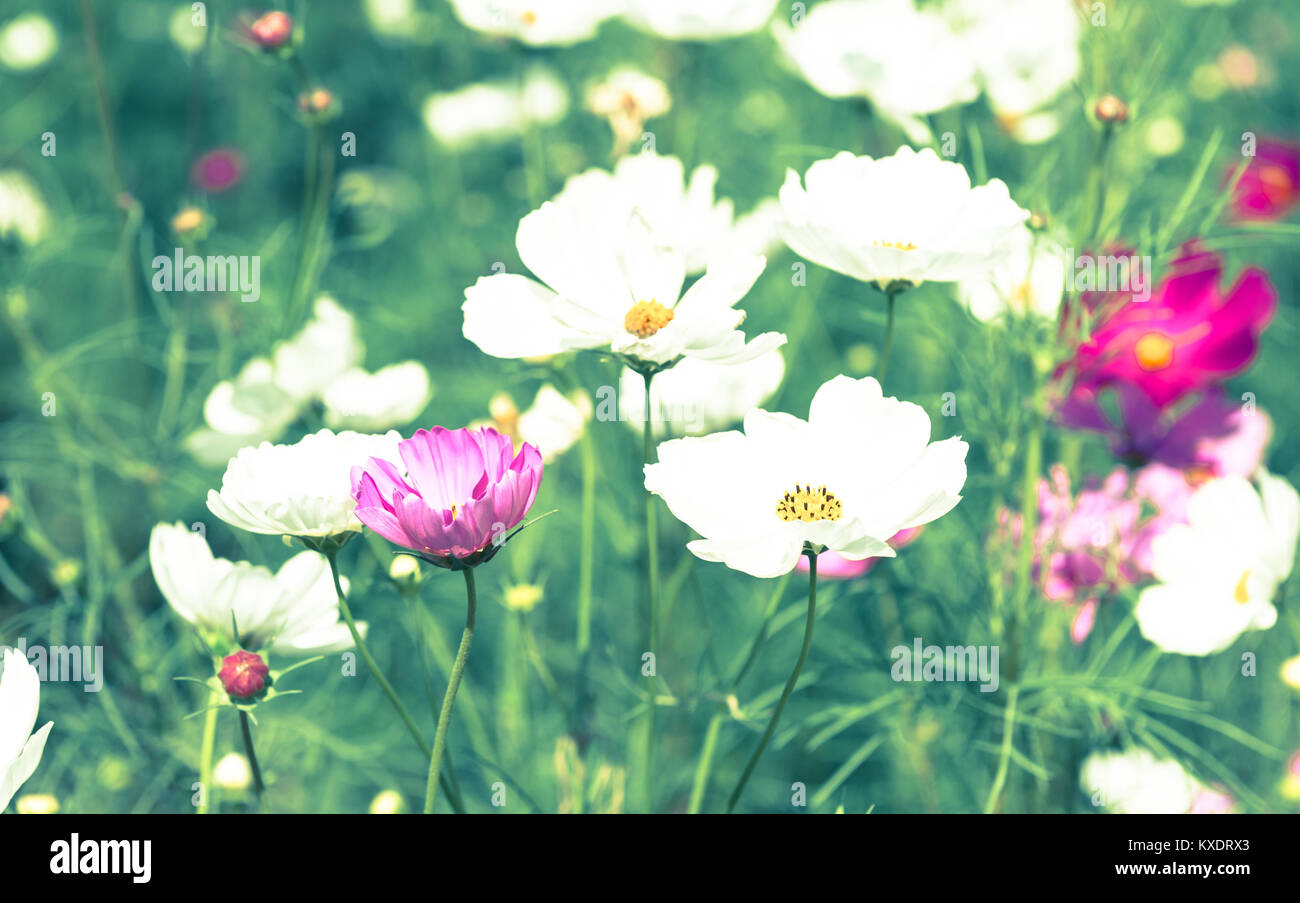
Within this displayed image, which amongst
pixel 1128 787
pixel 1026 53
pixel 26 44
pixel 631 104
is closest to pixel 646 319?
pixel 631 104

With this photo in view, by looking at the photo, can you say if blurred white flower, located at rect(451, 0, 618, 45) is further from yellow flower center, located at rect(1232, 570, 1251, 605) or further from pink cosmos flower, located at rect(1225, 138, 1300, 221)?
pink cosmos flower, located at rect(1225, 138, 1300, 221)

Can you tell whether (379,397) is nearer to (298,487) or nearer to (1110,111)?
A: (298,487)

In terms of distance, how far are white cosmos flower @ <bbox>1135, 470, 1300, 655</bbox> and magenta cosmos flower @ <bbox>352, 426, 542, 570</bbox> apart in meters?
0.36

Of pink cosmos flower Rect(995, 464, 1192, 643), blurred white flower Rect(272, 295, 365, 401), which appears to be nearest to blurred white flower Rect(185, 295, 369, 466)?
blurred white flower Rect(272, 295, 365, 401)

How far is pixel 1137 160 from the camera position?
3.81 ft

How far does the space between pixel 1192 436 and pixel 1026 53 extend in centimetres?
42

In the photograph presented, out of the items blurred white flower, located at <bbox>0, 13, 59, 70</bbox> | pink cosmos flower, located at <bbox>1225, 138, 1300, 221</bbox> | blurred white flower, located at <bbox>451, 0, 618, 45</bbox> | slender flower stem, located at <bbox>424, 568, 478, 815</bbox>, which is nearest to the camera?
slender flower stem, located at <bbox>424, 568, 478, 815</bbox>

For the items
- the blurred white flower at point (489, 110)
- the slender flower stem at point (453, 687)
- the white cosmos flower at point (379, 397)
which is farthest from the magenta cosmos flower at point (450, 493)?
the blurred white flower at point (489, 110)

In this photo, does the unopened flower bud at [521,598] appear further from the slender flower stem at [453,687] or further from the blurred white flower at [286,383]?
the slender flower stem at [453,687]

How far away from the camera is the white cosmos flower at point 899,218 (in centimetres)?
53

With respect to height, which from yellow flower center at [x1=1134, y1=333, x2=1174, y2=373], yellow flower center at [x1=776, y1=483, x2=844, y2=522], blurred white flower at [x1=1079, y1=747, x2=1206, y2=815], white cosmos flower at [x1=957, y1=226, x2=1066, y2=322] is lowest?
blurred white flower at [x1=1079, y1=747, x2=1206, y2=815]

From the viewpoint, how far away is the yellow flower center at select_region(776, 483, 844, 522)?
52 centimetres
